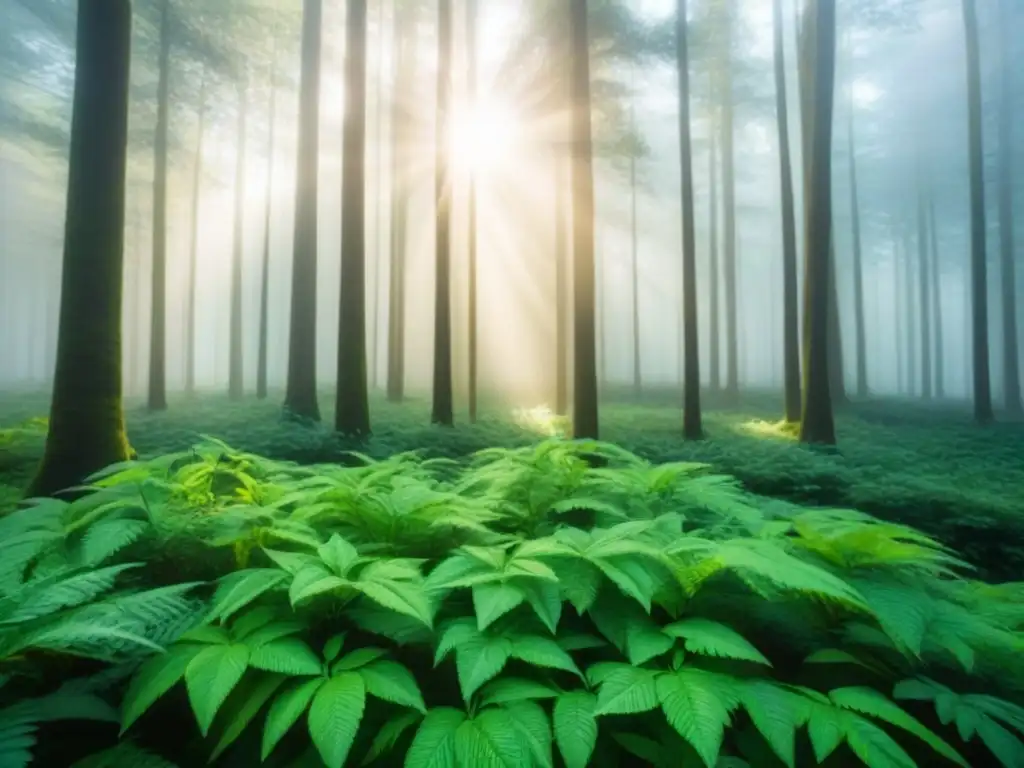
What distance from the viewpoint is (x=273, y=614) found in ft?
7.21

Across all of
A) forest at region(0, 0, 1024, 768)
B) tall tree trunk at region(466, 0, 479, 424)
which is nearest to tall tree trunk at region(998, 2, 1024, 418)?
forest at region(0, 0, 1024, 768)

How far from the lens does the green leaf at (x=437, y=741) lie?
1.61 meters

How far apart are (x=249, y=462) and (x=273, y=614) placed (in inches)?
109

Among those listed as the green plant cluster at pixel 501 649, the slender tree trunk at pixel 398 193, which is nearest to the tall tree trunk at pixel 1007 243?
the slender tree trunk at pixel 398 193

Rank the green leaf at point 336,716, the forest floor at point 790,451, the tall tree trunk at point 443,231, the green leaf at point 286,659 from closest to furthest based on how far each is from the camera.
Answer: the green leaf at point 336,716 < the green leaf at point 286,659 < the forest floor at point 790,451 < the tall tree trunk at point 443,231

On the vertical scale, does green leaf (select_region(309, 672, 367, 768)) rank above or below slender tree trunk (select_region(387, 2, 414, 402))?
below

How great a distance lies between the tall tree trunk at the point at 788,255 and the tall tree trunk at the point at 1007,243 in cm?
1397

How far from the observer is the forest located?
1.86m

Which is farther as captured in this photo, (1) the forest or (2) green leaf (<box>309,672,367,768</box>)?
(1) the forest

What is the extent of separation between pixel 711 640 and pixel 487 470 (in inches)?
106

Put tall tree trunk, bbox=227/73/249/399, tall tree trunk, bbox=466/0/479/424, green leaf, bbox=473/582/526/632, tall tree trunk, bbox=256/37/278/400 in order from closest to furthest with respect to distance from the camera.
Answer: green leaf, bbox=473/582/526/632 → tall tree trunk, bbox=466/0/479/424 → tall tree trunk, bbox=256/37/278/400 → tall tree trunk, bbox=227/73/249/399

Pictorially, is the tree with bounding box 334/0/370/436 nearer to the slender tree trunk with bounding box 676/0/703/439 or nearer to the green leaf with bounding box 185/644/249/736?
the slender tree trunk with bounding box 676/0/703/439

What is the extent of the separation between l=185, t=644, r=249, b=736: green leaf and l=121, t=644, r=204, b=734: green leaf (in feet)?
0.18

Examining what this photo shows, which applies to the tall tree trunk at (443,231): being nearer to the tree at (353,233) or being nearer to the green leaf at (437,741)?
the tree at (353,233)
